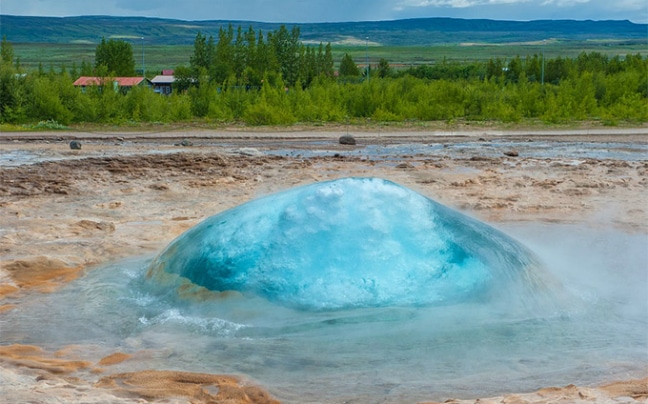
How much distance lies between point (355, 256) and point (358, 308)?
35cm

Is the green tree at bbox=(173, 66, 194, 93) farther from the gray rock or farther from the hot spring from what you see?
the hot spring

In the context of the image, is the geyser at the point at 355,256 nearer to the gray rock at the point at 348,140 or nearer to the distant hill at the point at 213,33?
the gray rock at the point at 348,140

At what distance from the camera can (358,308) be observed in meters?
4.94

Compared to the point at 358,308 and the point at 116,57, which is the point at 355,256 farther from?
the point at 116,57

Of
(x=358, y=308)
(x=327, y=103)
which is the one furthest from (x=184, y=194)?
(x=327, y=103)

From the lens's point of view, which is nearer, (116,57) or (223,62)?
(223,62)

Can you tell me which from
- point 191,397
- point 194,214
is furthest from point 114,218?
point 191,397

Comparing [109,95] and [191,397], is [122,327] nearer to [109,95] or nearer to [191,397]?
[191,397]

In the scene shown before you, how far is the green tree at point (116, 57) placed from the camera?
Answer: 4841cm

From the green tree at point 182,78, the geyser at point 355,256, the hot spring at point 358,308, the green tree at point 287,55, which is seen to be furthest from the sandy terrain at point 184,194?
the green tree at point 182,78

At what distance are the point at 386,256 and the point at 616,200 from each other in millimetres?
5781

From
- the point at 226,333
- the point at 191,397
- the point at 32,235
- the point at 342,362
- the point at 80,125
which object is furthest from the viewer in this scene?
the point at 80,125

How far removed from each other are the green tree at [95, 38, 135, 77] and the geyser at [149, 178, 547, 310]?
4463 cm

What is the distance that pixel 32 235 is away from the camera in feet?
25.3
